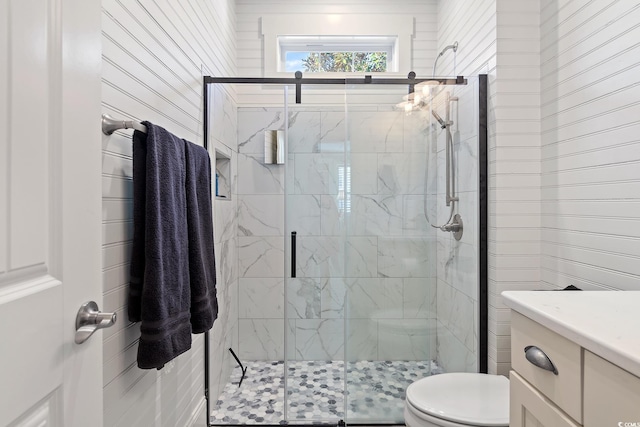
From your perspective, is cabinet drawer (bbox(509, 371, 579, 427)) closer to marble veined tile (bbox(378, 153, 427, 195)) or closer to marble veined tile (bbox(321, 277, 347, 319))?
marble veined tile (bbox(378, 153, 427, 195))

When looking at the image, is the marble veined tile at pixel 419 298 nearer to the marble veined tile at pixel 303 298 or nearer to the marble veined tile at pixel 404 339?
the marble veined tile at pixel 404 339

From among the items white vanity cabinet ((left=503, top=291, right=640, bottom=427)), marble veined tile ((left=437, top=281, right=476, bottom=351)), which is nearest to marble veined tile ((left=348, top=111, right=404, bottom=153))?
marble veined tile ((left=437, top=281, right=476, bottom=351))

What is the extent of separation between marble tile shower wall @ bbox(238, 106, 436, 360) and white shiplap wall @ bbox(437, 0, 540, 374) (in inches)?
14.1

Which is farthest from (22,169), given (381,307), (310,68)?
(310,68)

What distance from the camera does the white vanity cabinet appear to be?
21.5 inches

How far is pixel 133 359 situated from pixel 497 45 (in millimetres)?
2081

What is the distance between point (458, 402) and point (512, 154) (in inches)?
46.6

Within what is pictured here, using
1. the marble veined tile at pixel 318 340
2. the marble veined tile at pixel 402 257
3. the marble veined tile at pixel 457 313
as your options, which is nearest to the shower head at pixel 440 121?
the marble veined tile at pixel 402 257

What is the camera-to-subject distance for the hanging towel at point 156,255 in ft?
3.33

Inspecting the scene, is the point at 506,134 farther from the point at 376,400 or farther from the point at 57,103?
the point at 57,103

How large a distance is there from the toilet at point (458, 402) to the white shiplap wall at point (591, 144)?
0.57 m

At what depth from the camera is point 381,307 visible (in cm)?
194

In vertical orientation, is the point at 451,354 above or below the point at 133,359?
below

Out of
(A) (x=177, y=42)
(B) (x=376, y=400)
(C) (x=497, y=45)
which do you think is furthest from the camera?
(B) (x=376, y=400)
